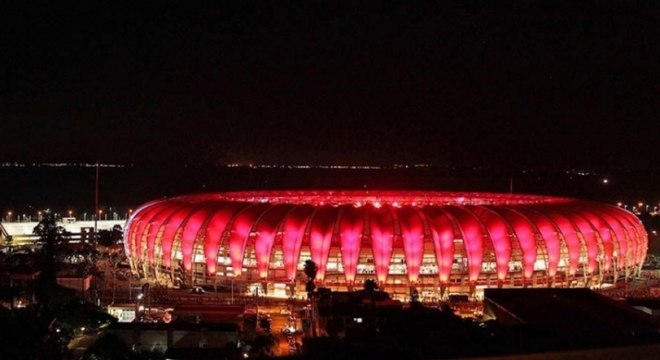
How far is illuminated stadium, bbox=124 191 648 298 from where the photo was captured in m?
37.5

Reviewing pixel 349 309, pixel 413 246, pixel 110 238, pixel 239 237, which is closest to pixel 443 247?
pixel 413 246

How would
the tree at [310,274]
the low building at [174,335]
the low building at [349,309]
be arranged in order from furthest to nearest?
the tree at [310,274], the low building at [174,335], the low building at [349,309]

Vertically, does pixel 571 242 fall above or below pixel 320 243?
above

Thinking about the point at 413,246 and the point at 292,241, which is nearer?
the point at 413,246

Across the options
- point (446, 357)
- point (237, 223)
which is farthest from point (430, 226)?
point (446, 357)

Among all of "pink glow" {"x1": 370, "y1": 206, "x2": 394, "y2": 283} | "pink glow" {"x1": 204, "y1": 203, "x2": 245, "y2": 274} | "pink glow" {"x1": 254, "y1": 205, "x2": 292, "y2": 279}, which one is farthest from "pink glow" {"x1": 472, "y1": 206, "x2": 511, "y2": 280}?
"pink glow" {"x1": 204, "y1": 203, "x2": 245, "y2": 274}

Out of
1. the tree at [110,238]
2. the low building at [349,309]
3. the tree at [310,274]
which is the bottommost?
the low building at [349,309]

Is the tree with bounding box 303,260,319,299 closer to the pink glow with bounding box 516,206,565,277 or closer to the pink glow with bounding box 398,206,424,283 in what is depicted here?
the pink glow with bounding box 398,206,424,283

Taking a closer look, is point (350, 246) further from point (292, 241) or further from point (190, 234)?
point (190, 234)

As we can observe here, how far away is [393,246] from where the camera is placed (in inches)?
1475

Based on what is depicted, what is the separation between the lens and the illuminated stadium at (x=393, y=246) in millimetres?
37531

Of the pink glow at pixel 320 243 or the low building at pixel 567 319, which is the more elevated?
the pink glow at pixel 320 243

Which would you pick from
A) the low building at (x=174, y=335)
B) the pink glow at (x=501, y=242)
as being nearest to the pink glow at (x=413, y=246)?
the pink glow at (x=501, y=242)

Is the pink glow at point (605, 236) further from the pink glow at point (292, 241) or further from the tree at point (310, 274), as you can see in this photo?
the tree at point (310, 274)
